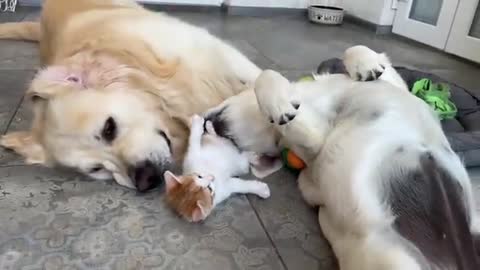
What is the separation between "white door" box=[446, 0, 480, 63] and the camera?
2941 mm

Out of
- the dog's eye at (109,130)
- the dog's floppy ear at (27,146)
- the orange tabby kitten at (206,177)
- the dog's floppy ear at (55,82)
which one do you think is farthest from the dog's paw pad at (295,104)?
the dog's floppy ear at (27,146)

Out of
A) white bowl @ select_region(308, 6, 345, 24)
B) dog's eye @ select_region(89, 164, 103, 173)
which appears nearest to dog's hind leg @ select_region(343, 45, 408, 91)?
dog's eye @ select_region(89, 164, 103, 173)

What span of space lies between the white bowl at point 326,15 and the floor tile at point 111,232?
308cm

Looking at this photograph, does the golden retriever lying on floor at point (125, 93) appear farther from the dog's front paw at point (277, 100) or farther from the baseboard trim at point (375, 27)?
the baseboard trim at point (375, 27)

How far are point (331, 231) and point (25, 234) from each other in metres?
0.70

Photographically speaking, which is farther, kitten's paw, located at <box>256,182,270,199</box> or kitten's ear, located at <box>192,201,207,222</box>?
kitten's paw, located at <box>256,182,270,199</box>

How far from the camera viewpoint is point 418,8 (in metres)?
3.50

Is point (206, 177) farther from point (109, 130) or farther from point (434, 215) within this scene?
point (434, 215)

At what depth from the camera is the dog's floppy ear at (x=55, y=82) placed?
132cm

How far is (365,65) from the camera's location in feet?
4.48

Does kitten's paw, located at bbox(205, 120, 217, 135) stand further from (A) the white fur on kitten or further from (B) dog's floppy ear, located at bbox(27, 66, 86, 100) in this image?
(B) dog's floppy ear, located at bbox(27, 66, 86, 100)

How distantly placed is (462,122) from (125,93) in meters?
1.11

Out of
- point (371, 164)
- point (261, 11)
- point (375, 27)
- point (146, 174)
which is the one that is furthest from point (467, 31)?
point (146, 174)

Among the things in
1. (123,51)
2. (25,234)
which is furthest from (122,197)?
(123,51)
